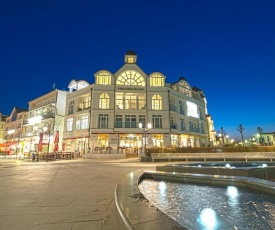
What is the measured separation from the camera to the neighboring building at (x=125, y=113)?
34188 mm

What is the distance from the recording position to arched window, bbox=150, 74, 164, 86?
123 feet

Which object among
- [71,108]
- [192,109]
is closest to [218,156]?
[192,109]

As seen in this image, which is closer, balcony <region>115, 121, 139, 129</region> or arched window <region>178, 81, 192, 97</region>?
balcony <region>115, 121, 139, 129</region>

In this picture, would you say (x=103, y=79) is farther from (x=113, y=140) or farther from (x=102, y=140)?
(x=113, y=140)

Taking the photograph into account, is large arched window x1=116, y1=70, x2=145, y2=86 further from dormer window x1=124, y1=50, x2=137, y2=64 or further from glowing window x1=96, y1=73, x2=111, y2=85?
dormer window x1=124, y1=50, x2=137, y2=64

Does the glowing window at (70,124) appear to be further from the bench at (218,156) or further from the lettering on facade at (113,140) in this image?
the bench at (218,156)

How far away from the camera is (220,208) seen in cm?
407

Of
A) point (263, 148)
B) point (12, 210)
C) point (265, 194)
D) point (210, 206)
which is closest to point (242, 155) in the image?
point (263, 148)

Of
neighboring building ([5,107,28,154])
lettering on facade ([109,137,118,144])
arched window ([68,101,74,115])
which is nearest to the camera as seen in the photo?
lettering on facade ([109,137,118,144])

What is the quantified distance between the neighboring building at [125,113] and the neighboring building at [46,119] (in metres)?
4.34

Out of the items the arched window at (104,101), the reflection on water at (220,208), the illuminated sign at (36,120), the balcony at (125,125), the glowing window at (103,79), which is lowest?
the reflection on water at (220,208)

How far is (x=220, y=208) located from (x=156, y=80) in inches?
1373

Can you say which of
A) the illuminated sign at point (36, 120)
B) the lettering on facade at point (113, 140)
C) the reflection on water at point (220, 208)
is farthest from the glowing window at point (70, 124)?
the reflection on water at point (220, 208)

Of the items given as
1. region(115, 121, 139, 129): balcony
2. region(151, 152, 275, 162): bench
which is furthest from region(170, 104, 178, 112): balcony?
region(151, 152, 275, 162): bench
